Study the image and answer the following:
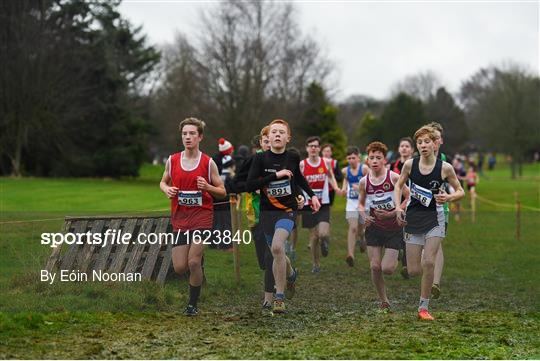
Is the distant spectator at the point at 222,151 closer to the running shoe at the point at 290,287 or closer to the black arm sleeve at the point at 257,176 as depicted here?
the running shoe at the point at 290,287

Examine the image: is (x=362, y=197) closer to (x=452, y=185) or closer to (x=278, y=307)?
(x=452, y=185)

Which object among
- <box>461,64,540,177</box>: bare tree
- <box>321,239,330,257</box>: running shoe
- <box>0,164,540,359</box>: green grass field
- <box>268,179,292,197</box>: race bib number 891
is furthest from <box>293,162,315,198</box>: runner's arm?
<box>461,64,540,177</box>: bare tree

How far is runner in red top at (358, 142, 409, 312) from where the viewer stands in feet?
31.4

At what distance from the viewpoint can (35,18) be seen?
4728 centimetres

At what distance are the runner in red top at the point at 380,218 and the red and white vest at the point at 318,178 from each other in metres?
3.03

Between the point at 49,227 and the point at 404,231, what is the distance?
436cm

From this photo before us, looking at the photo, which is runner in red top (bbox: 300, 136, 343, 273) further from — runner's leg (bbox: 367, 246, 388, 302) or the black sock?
the black sock

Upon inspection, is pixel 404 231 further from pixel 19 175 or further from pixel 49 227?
pixel 19 175

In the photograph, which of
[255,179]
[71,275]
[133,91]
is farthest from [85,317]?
[133,91]

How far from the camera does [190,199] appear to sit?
29.3 ft

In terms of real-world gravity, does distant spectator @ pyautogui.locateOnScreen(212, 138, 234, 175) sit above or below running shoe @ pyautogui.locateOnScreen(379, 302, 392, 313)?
above

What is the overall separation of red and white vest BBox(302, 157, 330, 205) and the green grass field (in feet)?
4.24

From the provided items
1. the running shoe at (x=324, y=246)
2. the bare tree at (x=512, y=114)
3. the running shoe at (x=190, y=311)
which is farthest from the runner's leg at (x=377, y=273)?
the bare tree at (x=512, y=114)

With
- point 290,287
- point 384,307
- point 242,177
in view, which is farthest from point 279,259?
point 384,307
